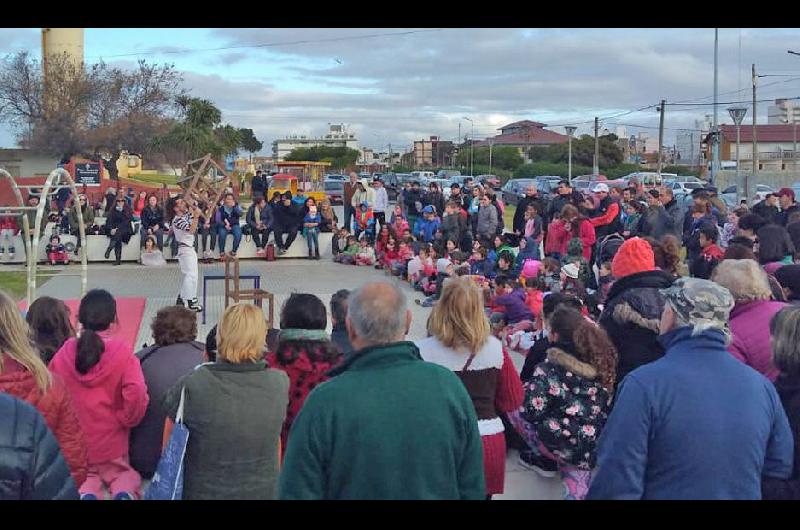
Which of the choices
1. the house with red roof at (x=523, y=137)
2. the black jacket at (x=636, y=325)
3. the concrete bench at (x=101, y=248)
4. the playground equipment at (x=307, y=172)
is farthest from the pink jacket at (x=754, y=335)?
the house with red roof at (x=523, y=137)

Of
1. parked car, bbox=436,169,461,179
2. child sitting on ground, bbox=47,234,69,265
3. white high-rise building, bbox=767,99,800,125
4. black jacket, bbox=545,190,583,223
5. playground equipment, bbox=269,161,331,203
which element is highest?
white high-rise building, bbox=767,99,800,125

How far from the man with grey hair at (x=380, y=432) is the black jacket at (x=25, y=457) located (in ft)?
2.30

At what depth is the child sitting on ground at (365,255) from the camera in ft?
60.8

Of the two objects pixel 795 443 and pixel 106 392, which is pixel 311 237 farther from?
pixel 795 443

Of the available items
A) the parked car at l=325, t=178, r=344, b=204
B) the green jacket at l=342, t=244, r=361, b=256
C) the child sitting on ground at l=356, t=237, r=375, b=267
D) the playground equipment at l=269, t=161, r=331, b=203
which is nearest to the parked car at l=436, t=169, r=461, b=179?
the parked car at l=325, t=178, r=344, b=204

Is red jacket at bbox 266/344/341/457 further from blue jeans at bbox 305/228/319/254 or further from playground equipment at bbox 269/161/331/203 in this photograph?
playground equipment at bbox 269/161/331/203

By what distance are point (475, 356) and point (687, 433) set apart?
1.71 m

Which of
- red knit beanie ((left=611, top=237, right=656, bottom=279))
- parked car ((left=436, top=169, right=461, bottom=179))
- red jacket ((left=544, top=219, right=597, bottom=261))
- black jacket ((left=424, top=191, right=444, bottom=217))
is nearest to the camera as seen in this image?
red knit beanie ((left=611, top=237, right=656, bottom=279))

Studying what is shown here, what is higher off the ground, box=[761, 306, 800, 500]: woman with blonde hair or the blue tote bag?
box=[761, 306, 800, 500]: woman with blonde hair

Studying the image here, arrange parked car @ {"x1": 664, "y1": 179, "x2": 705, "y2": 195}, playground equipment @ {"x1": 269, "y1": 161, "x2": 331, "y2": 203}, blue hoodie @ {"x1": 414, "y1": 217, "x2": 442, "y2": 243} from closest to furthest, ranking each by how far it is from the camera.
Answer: blue hoodie @ {"x1": 414, "y1": 217, "x2": 442, "y2": 243} < parked car @ {"x1": 664, "y1": 179, "x2": 705, "y2": 195} < playground equipment @ {"x1": 269, "y1": 161, "x2": 331, "y2": 203}

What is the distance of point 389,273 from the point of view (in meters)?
17.2

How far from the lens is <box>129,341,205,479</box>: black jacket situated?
514 cm

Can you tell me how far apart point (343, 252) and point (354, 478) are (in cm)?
1642

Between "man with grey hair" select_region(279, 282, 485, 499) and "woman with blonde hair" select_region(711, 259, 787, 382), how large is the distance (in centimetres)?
236
